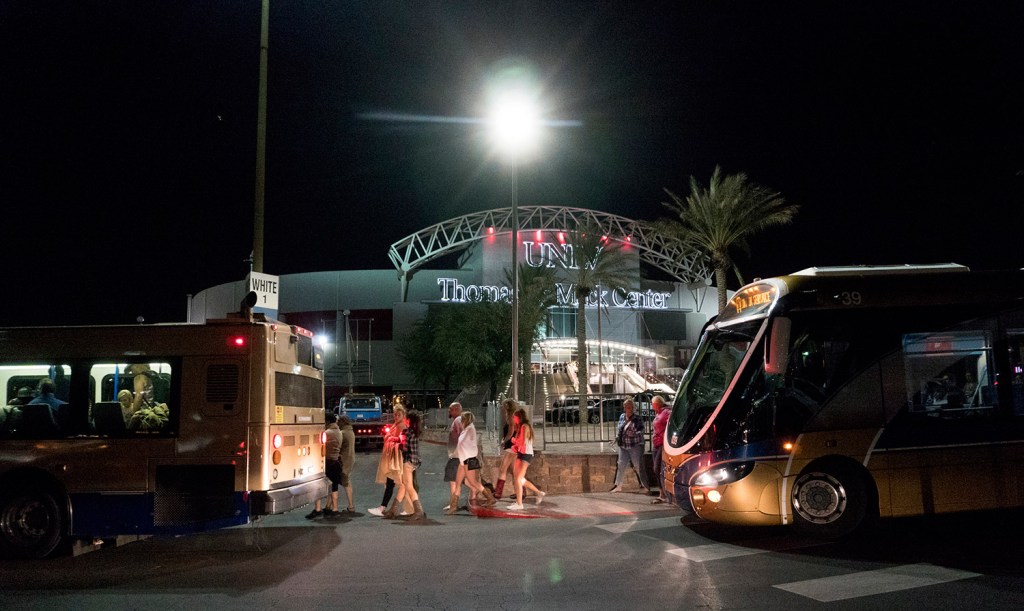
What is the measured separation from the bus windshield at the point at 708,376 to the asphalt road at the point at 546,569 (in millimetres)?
1457

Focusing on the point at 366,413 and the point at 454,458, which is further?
the point at 366,413

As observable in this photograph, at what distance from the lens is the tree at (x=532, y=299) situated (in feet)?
140

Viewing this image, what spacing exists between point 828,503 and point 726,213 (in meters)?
22.8

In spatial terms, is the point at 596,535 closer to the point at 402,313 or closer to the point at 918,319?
the point at 918,319

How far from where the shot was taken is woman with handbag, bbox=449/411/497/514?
39.0ft

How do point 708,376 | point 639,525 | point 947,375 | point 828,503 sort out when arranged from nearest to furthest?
point 828,503, point 947,375, point 708,376, point 639,525

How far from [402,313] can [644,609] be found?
60293mm

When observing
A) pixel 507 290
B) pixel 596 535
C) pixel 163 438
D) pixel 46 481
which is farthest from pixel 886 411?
pixel 507 290

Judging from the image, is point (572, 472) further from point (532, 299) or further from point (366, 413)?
point (532, 299)

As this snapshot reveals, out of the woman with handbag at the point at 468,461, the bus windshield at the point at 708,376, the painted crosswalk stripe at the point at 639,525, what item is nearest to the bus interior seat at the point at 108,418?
the woman with handbag at the point at 468,461

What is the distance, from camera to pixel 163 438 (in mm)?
8469

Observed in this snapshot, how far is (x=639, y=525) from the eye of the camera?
10.2 meters

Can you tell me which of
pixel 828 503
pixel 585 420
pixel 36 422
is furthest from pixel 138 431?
pixel 585 420

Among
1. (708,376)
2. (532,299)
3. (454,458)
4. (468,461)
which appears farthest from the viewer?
(532,299)
